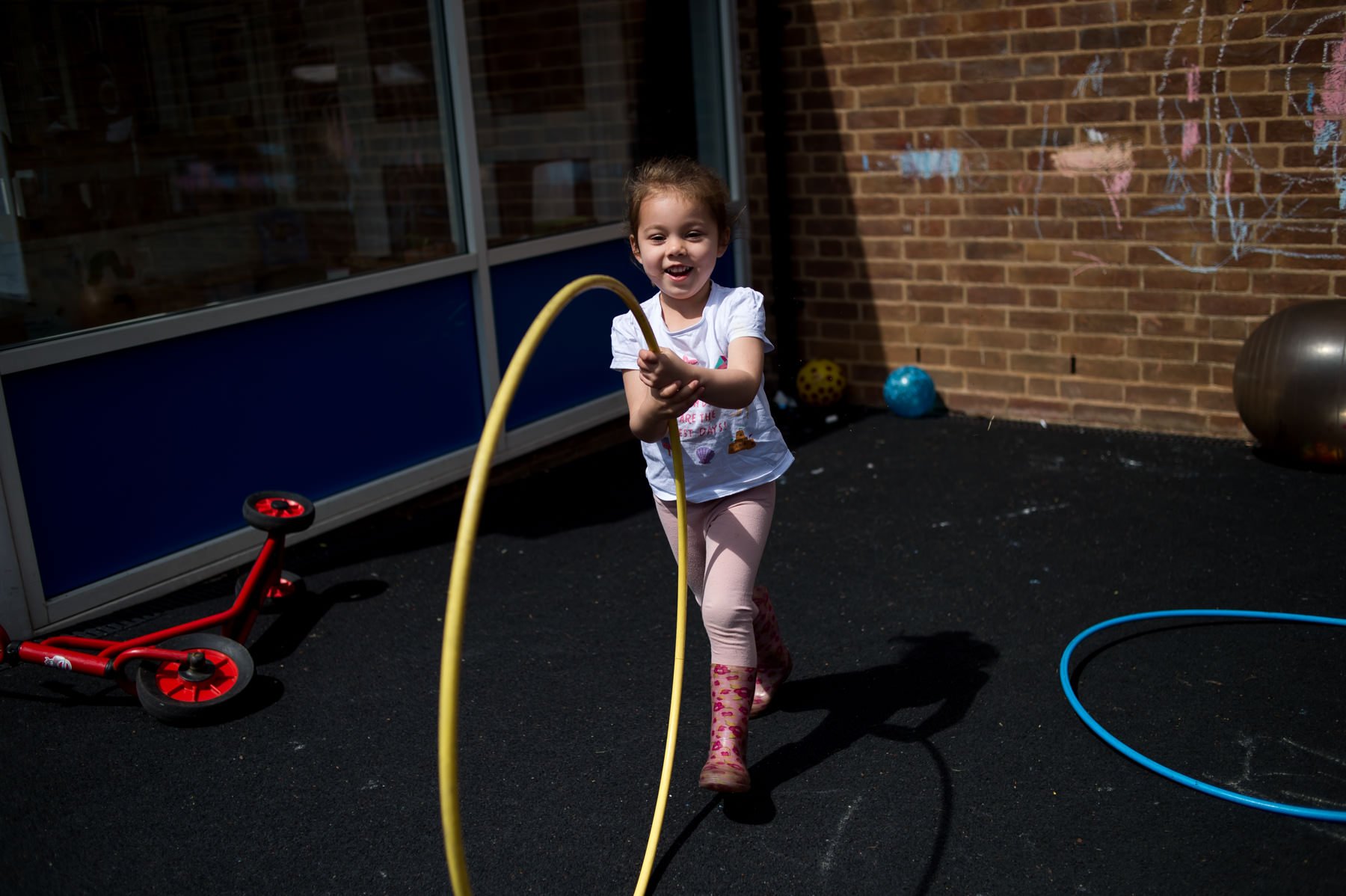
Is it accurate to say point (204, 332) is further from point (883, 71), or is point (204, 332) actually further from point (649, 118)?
point (883, 71)

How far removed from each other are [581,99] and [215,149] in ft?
6.95

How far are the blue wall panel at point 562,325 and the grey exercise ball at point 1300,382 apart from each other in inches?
124

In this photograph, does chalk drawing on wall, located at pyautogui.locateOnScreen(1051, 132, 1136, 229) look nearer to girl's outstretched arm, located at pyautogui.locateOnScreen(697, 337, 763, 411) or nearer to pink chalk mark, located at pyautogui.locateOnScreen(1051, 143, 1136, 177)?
pink chalk mark, located at pyautogui.locateOnScreen(1051, 143, 1136, 177)

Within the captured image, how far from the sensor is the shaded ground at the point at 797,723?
293cm

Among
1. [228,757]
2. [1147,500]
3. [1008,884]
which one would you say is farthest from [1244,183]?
[228,757]

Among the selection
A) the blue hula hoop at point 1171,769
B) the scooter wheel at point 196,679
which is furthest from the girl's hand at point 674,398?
the scooter wheel at point 196,679

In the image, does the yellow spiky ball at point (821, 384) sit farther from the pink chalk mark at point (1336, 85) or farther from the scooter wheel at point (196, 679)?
the scooter wheel at point (196, 679)

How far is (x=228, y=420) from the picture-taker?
16.3ft

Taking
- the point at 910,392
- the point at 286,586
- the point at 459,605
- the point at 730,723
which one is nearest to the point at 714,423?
the point at 730,723

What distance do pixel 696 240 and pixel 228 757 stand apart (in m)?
2.04

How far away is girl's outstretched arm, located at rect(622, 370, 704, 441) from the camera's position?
106 inches

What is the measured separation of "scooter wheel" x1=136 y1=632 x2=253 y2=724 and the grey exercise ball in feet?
14.8

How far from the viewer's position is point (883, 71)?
695 centimetres

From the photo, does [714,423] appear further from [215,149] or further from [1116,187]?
[215,149]
